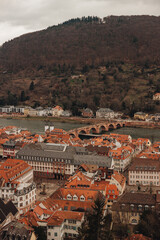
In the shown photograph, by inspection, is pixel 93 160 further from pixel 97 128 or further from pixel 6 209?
pixel 97 128

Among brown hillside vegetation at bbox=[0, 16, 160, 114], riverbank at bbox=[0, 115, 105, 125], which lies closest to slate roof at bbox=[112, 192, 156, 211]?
riverbank at bbox=[0, 115, 105, 125]

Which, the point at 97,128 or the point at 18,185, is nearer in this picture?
the point at 18,185

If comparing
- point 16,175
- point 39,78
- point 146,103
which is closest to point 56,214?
point 16,175

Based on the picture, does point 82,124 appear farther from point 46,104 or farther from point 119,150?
point 119,150

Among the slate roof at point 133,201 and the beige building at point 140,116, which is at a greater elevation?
the slate roof at point 133,201

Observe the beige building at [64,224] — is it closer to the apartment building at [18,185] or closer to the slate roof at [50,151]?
the apartment building at [18,185]

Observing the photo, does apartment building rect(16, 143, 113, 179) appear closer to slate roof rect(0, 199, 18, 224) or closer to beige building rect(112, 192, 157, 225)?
beige building rect(112, 192, 157, 225)

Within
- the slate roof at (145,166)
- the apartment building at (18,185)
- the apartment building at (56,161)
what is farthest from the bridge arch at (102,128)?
the apartment building at (18,185)

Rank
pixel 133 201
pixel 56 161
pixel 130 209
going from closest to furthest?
pixel 130 209
pixel 133 201
pixel 56 161

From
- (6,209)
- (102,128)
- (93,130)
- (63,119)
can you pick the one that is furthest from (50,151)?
Answer: (63,119)
